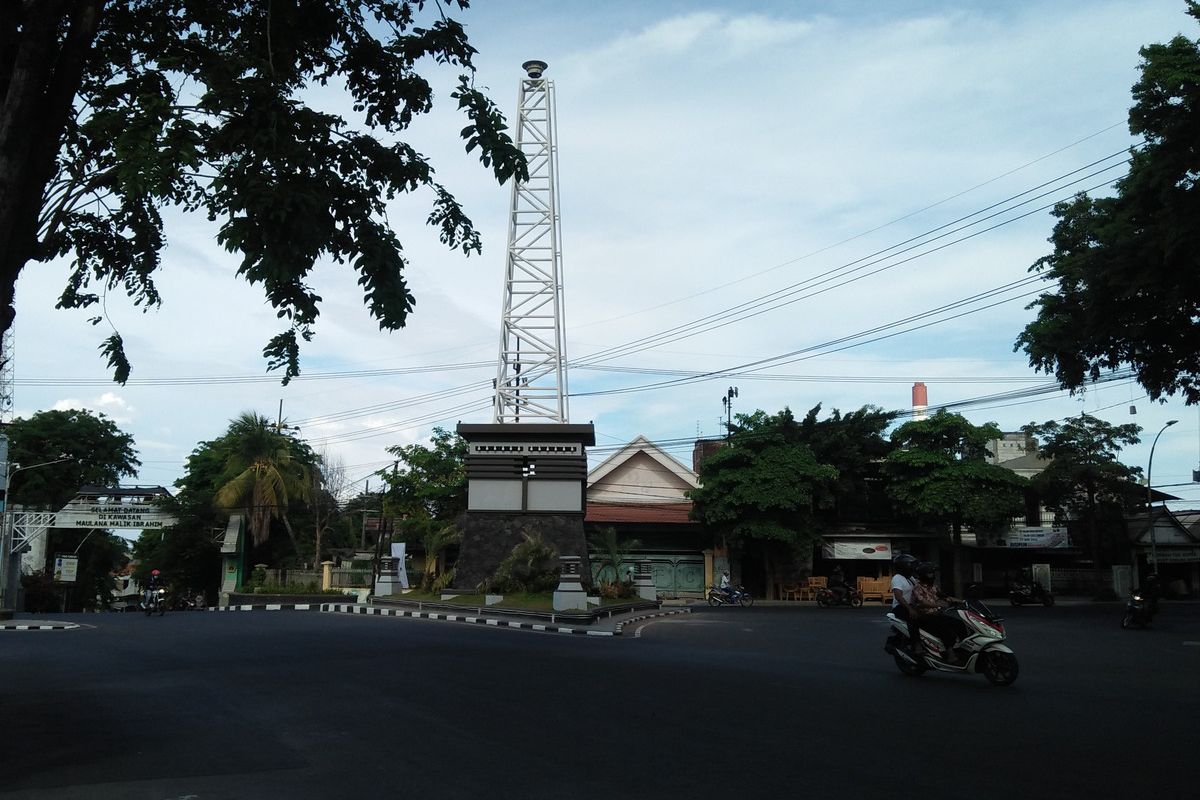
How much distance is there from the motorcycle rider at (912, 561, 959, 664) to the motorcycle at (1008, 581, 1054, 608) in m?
26.9

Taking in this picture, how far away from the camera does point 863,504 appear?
40.3m

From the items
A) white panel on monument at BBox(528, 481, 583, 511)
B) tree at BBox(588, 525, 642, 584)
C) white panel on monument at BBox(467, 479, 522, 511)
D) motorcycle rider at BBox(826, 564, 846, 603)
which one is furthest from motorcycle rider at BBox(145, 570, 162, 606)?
motorcycle rider at BBox(826, 564, 846, 603)

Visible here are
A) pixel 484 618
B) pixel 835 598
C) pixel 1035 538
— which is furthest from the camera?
pixel 1035 538

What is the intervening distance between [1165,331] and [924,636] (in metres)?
10.9

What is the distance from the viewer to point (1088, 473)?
125ft

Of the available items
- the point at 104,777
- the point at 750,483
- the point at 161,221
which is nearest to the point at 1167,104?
the point at 161,221

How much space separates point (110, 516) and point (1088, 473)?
38.3 meters

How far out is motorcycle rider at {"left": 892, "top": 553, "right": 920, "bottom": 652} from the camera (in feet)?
34.3

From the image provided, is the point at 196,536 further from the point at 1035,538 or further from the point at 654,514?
the point at 1035,538

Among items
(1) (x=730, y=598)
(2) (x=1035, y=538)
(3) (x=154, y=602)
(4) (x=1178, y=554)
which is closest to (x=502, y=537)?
(3) (x=154, y=602)

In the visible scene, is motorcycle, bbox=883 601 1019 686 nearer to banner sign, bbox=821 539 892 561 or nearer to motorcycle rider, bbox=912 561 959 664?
motorcycle rider, bbox=912 561 959 664

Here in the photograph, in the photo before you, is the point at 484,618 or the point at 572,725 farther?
Result: the point at 484,618

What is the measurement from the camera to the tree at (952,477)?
36500 millimetres

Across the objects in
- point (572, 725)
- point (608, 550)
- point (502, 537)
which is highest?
point (502, 537)
